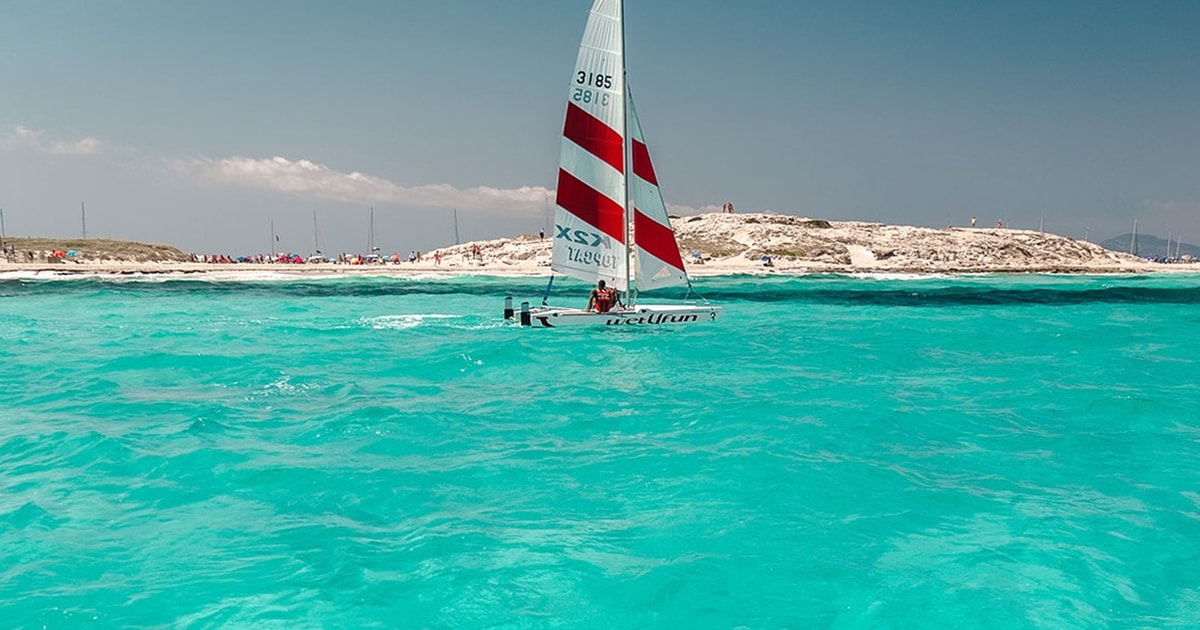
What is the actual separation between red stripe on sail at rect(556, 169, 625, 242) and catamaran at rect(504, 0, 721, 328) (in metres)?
0.04

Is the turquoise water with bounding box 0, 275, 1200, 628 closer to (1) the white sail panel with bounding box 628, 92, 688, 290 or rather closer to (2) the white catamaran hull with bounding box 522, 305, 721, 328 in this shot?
(2) the white catamaran hull with bounding box 522, 305, 721, 328

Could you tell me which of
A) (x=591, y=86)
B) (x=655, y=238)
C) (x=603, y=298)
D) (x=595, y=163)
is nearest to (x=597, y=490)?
(x=603, y=298)

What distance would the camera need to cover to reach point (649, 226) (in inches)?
1219

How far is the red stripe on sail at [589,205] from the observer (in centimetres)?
2998

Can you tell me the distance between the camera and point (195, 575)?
27.4ft

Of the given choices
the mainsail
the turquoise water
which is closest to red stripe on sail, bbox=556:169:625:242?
the mainsail

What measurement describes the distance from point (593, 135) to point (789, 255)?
288 ft

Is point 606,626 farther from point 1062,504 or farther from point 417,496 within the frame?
point 1062,504

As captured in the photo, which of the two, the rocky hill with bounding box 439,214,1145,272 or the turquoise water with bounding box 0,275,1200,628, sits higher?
the rocky hill with bounding box 439,214,1145,272

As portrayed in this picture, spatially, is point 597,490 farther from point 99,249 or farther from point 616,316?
point 99,249

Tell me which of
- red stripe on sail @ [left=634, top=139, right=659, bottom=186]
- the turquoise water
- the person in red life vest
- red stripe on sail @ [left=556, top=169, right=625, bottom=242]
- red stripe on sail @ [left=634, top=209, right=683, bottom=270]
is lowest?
the turquoise water

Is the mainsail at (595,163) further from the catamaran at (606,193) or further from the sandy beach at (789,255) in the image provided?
the sandy beach at (789,255)

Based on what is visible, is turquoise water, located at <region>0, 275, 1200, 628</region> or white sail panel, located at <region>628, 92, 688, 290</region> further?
white sail panel, located at <region>628, 92, 688, 290</region>

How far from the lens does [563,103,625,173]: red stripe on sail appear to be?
29344 millimetres
